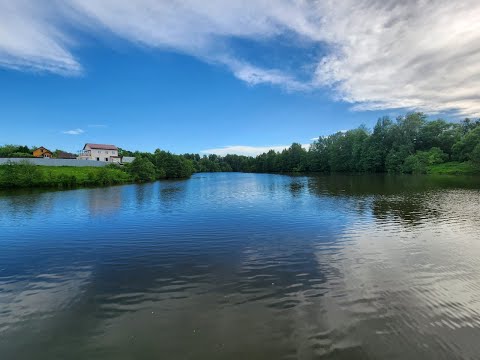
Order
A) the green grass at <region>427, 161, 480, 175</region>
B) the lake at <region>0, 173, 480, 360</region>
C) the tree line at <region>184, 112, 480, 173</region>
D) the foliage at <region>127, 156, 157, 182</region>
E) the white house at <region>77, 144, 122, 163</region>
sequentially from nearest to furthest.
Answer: the lake at <region>0, 173, 480, 360</region>, the foliage at <region>127, 156, 157, 182</region>, the green grass at <region>427, 161, 480, 175</region>, the tree line at <region>184, 112, 480, 173</region>, the white house at <region>77, 144, 122, 163</region>

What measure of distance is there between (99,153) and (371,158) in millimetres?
113293

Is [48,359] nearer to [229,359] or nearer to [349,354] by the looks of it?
[229,359]

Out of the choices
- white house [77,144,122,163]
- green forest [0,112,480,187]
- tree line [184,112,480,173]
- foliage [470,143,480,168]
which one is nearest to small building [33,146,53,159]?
green forest [0,112,480,187]

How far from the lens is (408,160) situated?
297ft

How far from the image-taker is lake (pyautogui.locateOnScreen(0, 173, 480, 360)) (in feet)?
21.8

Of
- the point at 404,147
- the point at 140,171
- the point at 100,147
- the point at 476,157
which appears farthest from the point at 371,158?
the point at 100,147

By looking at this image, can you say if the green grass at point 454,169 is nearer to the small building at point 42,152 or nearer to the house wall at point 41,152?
the small building at point 42,152

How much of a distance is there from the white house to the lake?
94045 millimetres

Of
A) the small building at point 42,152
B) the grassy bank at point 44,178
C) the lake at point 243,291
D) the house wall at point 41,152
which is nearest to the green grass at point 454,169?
the lake at point 243,291

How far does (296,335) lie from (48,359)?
6222 millimetres

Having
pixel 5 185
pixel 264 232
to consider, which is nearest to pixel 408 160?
pixel 264 232

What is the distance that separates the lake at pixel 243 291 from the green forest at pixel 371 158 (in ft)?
128

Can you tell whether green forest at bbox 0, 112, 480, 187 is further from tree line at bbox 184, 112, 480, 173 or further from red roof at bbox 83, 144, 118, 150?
red roof at bbox 83, 144, 118, 150

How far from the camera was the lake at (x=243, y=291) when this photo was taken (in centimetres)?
665
